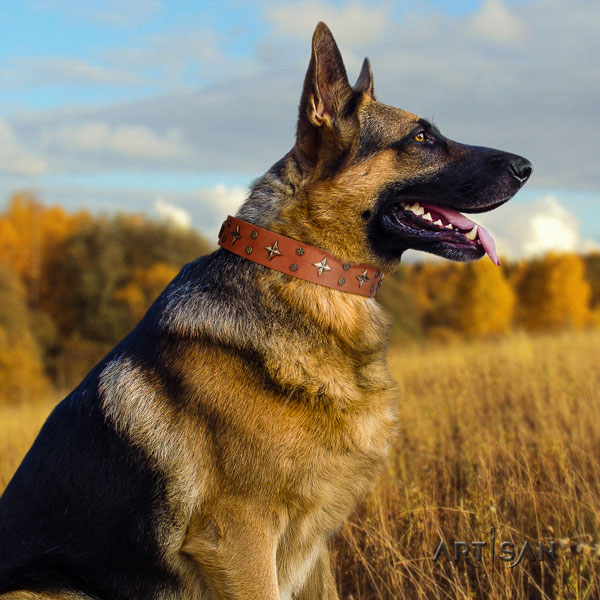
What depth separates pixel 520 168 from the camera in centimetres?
334

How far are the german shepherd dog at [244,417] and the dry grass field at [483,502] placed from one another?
87 centimetres

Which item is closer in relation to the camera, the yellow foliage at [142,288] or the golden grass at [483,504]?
the golden grass at [483,504]

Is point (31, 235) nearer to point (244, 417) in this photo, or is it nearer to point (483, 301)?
point (483, 301)

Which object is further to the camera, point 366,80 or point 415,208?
point 366,80

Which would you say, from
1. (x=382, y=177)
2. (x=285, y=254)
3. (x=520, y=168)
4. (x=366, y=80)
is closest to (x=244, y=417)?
(x=285, y=254)

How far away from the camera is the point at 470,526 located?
3748 millimetres

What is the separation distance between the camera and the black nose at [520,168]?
10.9 ft

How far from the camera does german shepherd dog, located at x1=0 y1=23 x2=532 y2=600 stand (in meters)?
2.67

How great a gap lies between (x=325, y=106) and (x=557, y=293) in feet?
170

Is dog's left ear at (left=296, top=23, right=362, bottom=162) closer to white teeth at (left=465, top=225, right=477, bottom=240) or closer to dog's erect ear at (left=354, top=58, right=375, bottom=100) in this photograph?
dog's erect ear at (left=354, top=58, right=375, bottom=100)

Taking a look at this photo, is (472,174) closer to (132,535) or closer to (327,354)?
(327,354)

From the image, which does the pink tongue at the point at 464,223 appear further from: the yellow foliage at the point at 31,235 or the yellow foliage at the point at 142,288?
the yellow foliage at the point at 31,235

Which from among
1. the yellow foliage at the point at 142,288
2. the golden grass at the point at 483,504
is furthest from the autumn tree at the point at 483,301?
the golden grass at the point at 483,504

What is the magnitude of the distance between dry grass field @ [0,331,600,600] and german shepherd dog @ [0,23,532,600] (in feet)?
2.85
